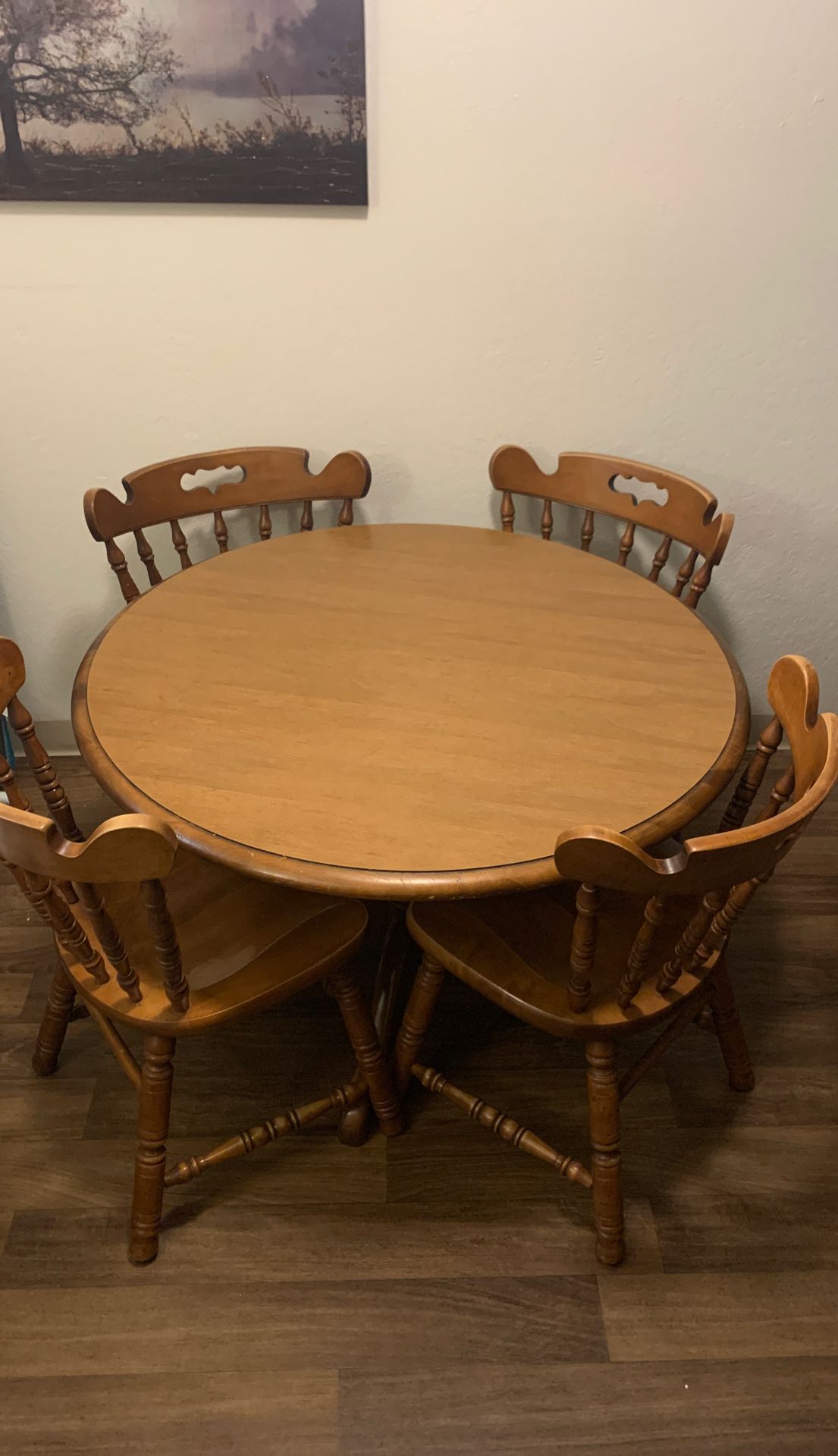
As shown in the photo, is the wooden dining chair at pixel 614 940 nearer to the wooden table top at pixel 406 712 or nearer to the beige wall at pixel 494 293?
the wooden table top at pixel 406 712

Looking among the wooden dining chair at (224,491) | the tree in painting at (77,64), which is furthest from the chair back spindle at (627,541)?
the tree in painting at (77,64)

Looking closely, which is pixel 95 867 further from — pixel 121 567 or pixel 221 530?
pixel 221 530

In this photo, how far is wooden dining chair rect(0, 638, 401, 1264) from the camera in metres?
1.18

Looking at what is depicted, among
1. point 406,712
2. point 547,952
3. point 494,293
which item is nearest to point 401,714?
point 406,712

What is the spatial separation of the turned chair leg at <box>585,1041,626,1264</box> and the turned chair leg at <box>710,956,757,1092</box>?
1.00ft

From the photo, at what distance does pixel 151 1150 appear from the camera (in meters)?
1.42

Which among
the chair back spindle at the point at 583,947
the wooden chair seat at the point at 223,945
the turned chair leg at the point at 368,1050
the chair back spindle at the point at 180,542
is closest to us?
the chair back spindle at the point at 583,947

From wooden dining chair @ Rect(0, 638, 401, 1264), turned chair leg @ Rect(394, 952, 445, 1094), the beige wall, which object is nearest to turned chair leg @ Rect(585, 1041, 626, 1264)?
turned chair leg @ Rect(394, 952, 445, 1094)

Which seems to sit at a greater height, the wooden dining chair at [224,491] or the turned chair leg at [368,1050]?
the wooden dining chair at [224,491]

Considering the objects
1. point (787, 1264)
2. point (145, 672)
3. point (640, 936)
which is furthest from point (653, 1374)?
point (145, 672)

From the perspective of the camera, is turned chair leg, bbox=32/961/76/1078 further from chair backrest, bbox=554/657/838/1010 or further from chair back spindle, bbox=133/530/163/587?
chair backrest, bbox=554/657/838/1010

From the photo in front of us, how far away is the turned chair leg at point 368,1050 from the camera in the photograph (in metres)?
1.46

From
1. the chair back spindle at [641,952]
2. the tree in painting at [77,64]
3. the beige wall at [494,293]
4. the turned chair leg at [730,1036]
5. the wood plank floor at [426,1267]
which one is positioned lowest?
the wood plank floor at [426,1267]

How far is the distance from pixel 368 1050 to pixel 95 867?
0.66 m
